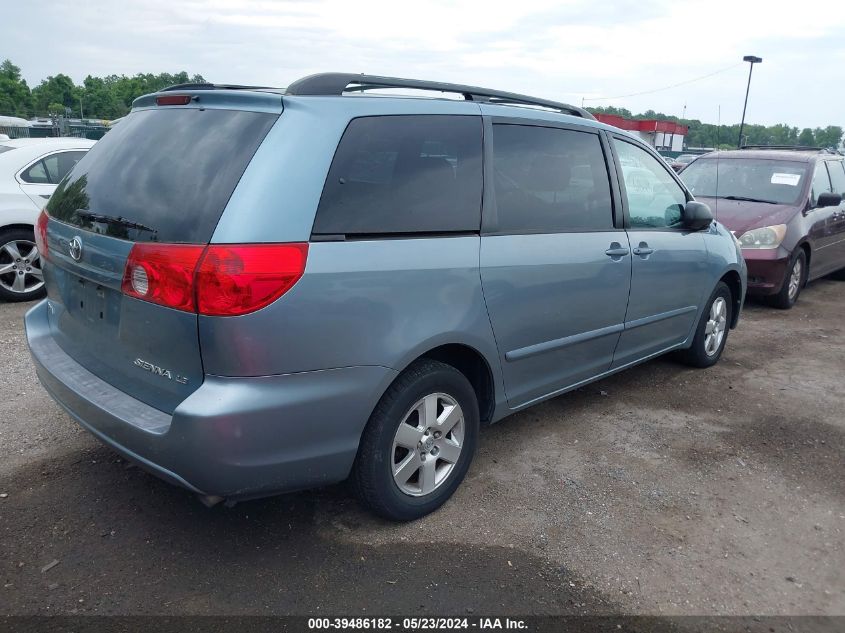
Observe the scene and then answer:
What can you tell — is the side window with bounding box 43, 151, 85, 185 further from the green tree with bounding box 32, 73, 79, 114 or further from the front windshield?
the green tree with bounding box 32, 73, 79, 114

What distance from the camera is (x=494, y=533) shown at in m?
3.02

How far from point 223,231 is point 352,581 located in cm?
138

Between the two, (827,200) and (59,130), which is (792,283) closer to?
(827,200)

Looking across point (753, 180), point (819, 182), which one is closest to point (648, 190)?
point (753, 180)

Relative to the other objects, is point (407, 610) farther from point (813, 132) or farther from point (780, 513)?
point (813, 132)

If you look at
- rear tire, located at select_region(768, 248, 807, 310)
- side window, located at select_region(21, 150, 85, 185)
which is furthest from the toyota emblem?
rear tire, located at select_region(768, 248, 807, 310)

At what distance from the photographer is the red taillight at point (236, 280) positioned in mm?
2312

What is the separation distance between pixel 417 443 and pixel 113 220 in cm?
151

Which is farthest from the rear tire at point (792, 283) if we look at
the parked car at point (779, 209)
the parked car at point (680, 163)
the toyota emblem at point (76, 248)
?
the toyota emblem at point (76, 248)

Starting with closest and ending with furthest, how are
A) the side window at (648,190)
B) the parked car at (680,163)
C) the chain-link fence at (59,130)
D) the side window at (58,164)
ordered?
the side window at (648,190)
the side window at (58,164)
the parked car at (680,163)
the chain-link fence at (59,130)

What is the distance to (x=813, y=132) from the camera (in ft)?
222

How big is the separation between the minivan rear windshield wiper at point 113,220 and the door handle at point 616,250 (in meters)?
2.42

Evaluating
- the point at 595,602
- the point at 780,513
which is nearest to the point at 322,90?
the point at 595,602

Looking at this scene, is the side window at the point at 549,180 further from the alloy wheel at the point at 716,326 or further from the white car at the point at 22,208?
the white car at the point at 22,208
